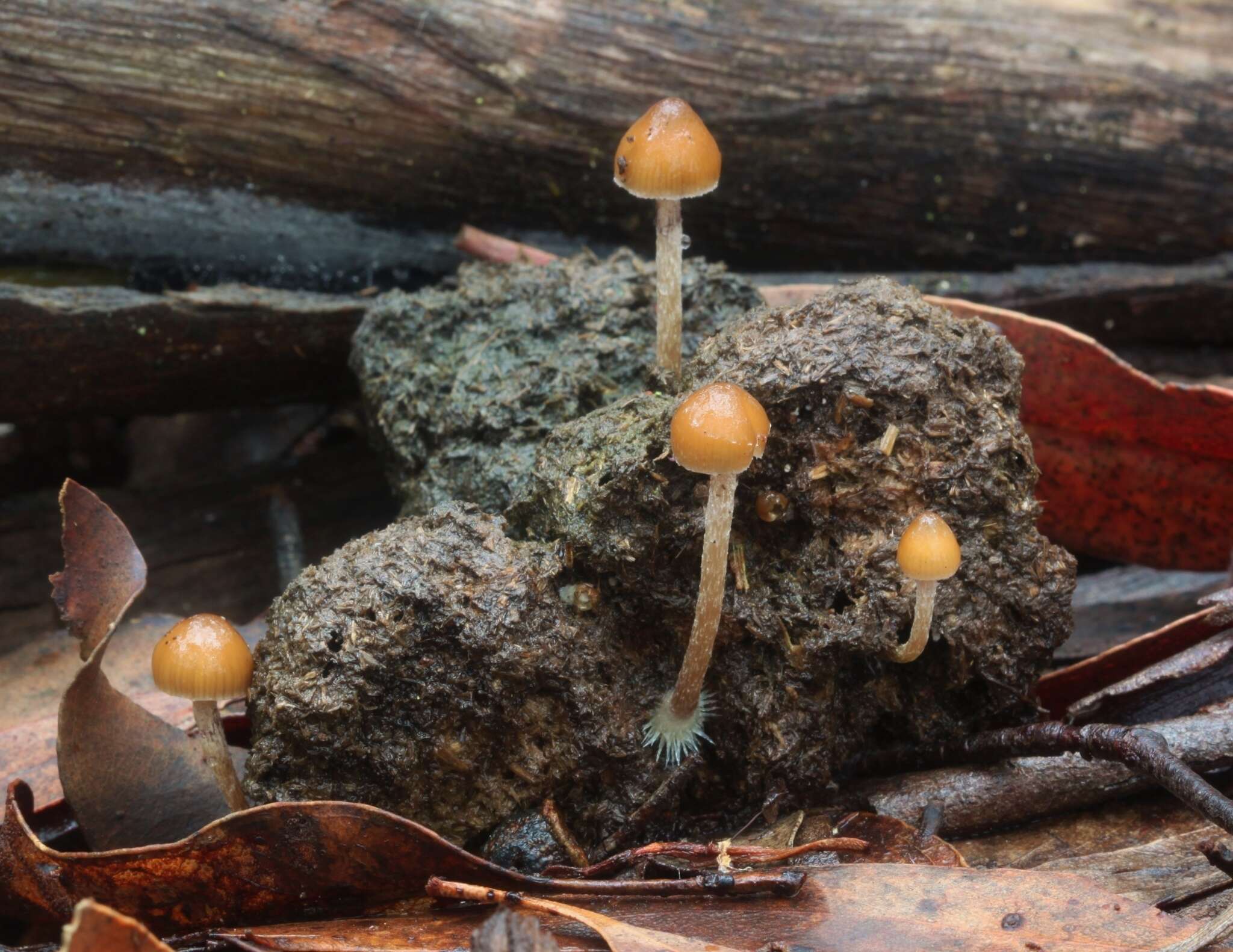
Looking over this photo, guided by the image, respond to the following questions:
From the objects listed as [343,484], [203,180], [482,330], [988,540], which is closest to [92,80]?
[203,180]

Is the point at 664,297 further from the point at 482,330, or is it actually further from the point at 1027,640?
the point at 1027,640

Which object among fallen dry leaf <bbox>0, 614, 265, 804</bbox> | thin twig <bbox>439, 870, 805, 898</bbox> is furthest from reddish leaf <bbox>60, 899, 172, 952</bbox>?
fallen dry leaf <bbox>0, 614, 265, 804</bbox>

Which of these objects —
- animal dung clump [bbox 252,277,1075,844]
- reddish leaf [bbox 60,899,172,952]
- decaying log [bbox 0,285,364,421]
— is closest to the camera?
reddish leaf [bbox 60,899,172,952]

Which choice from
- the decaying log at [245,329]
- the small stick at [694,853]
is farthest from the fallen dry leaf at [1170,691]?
the decaying log at [245,329]

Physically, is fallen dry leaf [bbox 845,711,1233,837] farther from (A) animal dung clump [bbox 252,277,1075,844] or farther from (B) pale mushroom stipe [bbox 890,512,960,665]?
(B) pale mushroom stipe [bbox 890,512,960,665]

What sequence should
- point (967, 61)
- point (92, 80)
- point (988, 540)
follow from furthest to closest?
1. point (967, 61)
2. point (92, 80)
3. point (988, 540)

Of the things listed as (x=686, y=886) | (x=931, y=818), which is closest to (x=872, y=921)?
(x=686, y=886)
